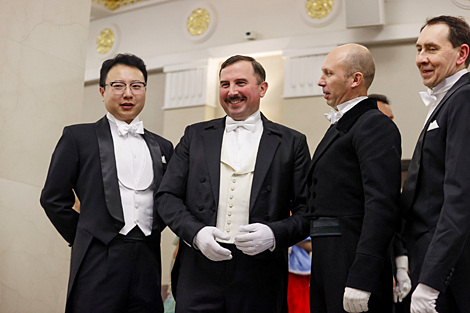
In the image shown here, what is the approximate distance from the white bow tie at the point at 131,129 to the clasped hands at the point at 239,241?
82cm

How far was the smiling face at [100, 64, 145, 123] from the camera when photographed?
9.79 feet

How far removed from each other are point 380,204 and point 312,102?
14.5 ft

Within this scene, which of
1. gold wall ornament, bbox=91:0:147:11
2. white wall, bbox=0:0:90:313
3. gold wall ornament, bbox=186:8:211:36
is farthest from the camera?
gold wall ornament, bbox=91:0:147:11

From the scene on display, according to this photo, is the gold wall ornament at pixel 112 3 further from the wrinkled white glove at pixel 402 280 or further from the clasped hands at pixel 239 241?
the clasped hands at pixel 239 241

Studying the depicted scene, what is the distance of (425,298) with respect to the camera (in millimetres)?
1933

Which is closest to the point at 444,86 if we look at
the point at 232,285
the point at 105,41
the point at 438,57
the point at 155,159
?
the point at 438,57

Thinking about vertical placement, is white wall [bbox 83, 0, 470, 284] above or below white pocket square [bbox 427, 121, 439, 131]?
above

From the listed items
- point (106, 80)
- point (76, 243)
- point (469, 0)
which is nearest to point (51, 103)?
point (106, 80)

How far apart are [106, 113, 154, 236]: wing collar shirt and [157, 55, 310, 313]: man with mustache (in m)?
0.18

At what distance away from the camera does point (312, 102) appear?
654 cm

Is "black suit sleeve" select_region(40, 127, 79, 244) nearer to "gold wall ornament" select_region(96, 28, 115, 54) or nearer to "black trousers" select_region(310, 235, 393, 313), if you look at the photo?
"black trousers" select_region(310, 235, 393, 313)

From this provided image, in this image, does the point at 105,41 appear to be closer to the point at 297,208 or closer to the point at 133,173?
the point at 133,173

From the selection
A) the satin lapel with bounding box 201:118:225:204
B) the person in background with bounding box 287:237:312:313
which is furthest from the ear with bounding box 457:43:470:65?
the person in background with bounding box 287:237:312:313

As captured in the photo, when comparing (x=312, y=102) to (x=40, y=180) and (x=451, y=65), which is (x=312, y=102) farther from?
(x=451, y=65)
